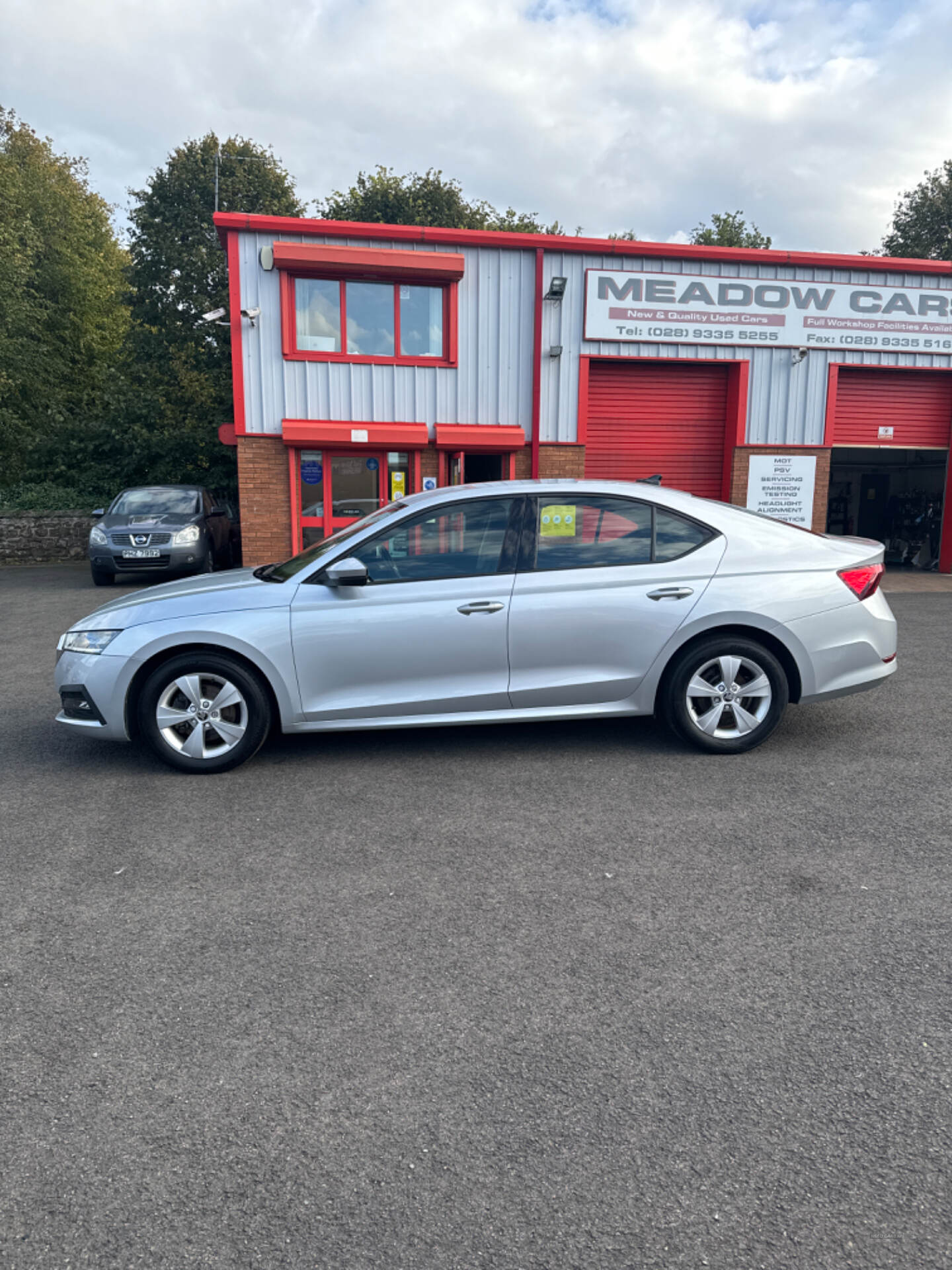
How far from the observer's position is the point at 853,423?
15.9 m

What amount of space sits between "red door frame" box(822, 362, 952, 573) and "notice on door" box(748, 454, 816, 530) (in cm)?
61

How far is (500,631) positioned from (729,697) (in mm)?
1429

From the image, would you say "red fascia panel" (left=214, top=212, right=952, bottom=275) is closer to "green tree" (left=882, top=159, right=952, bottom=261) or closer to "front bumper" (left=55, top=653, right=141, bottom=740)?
"front bumper" (left=55, top=653, right=141, bottom=740)

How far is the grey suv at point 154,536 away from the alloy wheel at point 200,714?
8.96 metres

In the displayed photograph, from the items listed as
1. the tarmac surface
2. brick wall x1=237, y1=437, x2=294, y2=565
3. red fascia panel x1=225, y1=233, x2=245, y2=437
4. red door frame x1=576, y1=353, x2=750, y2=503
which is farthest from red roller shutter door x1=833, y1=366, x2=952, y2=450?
the tarmac surface

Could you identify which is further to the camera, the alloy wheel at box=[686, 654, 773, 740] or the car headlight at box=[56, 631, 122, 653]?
the alloy wheel at box=[686, 654, 773, 740]

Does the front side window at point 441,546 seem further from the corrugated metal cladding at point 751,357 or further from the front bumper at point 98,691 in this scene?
the corrugated metal cladding at point 751,357

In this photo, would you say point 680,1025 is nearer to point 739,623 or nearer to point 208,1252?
point 208,1252

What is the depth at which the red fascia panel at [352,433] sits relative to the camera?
1384 cm

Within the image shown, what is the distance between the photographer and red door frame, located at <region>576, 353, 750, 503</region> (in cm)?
1471

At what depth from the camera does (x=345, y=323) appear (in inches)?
557

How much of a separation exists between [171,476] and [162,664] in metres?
18.3

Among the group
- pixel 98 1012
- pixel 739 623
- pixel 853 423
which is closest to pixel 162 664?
pixel 98 1012

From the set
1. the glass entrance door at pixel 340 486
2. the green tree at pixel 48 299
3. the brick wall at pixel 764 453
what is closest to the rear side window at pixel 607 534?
the glass entrance door at pixel 340 486
